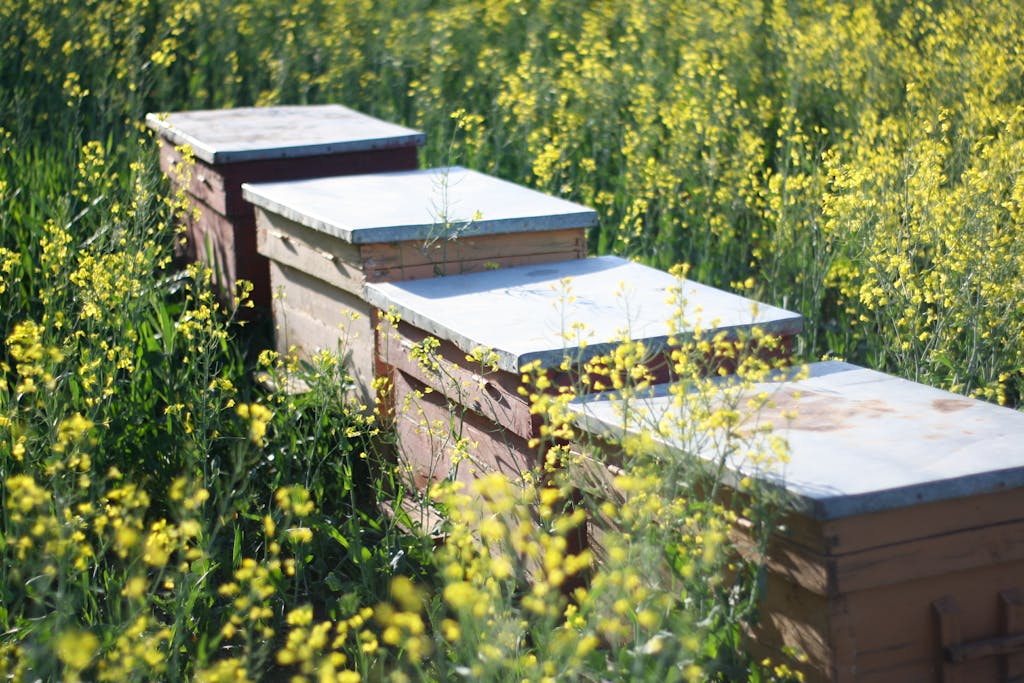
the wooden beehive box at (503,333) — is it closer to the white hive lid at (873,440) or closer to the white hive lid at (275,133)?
the white hive lid at (873,440)

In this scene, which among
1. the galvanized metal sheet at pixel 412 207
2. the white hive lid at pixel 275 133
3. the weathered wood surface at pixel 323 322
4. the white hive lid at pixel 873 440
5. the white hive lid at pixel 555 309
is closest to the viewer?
the white hive lid at pixel 873 440

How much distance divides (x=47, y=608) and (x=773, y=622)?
2012mm

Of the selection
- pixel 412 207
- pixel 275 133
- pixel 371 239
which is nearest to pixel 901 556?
pixel 371 239

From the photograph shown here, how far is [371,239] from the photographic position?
12.5 feet

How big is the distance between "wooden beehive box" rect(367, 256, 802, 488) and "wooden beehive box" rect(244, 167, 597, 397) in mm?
121

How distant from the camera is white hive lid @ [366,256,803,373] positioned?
310cm

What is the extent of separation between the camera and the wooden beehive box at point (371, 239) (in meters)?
3.94

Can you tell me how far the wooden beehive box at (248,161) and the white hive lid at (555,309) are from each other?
1433 mm

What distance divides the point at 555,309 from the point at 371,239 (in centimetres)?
77

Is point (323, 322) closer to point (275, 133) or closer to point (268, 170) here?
point (268, 170)

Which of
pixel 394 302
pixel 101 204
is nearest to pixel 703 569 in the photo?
pixel 394 302

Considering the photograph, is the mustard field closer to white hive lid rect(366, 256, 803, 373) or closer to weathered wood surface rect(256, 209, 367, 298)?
white hive lid rect(366, 256, 803, 373)

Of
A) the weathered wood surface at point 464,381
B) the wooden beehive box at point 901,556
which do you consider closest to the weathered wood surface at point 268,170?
the weathered wood surface at point 464,381

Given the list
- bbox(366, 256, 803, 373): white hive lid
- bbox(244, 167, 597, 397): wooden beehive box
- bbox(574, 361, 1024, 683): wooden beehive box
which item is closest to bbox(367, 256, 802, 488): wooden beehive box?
bbox(366, 256, 803, 373): white hive lid
